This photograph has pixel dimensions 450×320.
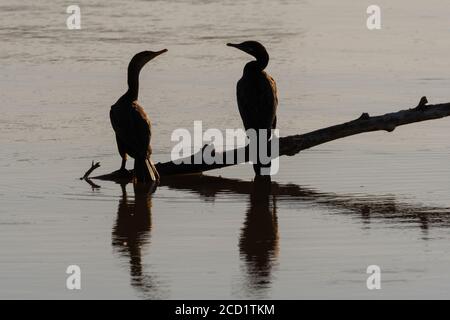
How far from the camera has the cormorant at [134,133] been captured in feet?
46.8

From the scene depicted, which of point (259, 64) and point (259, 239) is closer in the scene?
point (259, 239)

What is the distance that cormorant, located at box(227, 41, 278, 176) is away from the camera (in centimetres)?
1532

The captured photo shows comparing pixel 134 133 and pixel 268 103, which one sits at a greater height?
pixel 268 103

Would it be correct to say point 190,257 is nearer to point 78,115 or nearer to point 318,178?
point 318,178

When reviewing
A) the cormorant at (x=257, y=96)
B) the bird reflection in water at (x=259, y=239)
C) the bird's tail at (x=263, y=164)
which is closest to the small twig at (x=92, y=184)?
the bird reflection in water at (x=259, y=239)

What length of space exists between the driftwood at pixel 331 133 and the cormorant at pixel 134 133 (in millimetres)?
262

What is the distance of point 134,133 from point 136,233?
2.45 m

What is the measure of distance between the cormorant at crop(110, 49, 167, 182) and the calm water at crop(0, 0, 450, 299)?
0.29m

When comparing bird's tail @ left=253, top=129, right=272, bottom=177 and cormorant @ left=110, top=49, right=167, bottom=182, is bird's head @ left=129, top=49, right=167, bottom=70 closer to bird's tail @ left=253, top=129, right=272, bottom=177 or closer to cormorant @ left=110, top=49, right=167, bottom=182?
cormorant @ left=110, top=49, right=167, bottom=182

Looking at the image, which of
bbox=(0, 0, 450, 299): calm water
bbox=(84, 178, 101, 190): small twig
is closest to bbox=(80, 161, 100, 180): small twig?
bbox=(84, 178, 101, 190): small twig

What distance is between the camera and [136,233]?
12.0 metres

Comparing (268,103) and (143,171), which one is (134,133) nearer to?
(143,171)

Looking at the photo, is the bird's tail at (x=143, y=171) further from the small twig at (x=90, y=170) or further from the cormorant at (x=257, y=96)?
the cormorant at (x=257, y=96)

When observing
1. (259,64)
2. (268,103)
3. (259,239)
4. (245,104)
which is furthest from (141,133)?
(259,239)
